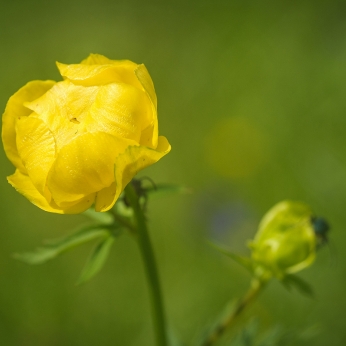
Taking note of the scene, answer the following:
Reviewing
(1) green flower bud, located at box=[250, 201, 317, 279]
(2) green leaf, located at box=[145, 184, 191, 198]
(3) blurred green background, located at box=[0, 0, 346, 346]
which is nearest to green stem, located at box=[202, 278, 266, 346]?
(1) green flower bud, located at box=[250, 201, 317, 279]

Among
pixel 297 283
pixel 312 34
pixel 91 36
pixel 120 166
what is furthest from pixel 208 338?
pixel 91 36

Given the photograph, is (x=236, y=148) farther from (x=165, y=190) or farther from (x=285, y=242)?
(x=165, y=190)

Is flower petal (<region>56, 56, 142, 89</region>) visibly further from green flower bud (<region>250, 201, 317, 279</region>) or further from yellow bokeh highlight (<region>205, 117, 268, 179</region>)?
yellow bokeh highlight (<region>205, 117, 268, 179</region>)

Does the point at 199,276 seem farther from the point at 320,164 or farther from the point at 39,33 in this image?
the point at 39,33

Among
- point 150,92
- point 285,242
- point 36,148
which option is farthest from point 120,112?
point 285,242

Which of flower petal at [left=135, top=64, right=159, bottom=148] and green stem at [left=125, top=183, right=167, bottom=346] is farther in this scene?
green stem at [left=125, top=183, right=167, bottom=346]

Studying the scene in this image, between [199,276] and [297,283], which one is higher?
[297,283]
